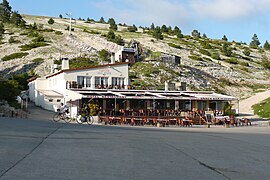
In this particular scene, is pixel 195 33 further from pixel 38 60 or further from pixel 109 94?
pixel 109 94

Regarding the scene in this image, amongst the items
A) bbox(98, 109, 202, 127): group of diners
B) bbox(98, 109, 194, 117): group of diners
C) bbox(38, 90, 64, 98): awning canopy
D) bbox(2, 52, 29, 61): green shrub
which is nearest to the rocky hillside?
bbox(2, 52, 29, 61): green shrub

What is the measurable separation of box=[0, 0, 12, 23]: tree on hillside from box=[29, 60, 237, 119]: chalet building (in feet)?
217

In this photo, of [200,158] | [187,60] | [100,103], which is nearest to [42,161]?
[200,158]

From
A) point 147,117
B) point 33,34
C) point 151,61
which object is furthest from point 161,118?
point 33,34

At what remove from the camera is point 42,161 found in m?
8.37

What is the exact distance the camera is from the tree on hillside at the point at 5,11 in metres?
108

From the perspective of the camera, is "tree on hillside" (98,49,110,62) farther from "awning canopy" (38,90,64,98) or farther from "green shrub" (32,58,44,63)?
"awning canopy" (38,90,64,98)

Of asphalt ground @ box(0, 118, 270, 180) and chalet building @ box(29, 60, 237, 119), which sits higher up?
chalet building @ box(29, 60, 237, 119)

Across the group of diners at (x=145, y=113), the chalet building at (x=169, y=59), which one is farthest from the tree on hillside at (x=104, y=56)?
the group of diners at (x=145, y=113)

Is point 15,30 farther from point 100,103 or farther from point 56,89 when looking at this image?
point 100,103

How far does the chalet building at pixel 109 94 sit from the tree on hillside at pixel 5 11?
66203 mm

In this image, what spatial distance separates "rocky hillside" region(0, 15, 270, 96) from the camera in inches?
2480

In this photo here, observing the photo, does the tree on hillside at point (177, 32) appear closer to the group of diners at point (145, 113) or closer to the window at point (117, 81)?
the window at point (117, 81)

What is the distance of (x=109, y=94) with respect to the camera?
3603 cm
